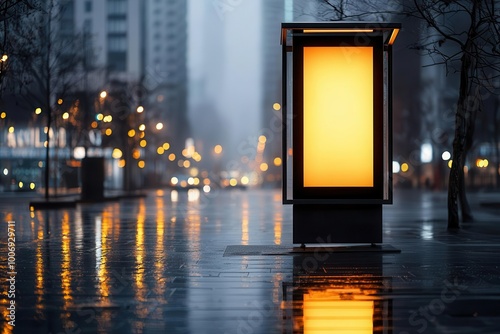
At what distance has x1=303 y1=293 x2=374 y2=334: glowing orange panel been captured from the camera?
9.15 m

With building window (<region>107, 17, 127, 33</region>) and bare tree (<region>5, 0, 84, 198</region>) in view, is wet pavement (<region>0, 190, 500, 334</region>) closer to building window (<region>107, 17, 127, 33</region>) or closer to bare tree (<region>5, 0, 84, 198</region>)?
bare tree (<region>5, 0, 84, 198</region>)

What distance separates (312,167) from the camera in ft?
57.3

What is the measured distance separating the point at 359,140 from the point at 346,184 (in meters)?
0.92

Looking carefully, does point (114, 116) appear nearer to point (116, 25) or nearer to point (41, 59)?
point (41, 59)

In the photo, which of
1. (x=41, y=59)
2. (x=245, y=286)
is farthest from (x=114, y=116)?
(x=245, y=286)

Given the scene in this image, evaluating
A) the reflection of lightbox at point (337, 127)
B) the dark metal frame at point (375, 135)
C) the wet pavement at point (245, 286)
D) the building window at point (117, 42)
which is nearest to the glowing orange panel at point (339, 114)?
the reflection of lightbox at point (337, 127)

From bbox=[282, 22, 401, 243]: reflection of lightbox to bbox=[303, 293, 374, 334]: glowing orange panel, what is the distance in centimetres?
598

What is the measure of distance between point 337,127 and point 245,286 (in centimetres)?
595

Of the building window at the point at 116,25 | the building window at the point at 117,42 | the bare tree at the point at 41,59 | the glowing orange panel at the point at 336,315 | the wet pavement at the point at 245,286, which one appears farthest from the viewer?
the building window at the point at 117,42

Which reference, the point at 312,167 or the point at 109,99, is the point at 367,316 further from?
the point at 109,99

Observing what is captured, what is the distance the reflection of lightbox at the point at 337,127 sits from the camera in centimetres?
1741

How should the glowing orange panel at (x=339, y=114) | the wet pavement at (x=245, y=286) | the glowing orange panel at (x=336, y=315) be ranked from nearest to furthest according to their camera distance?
the glowing orange panel at (x=336, y=315) < the wet pavement at (x=245, y=286) < the glowing orange panel at (x=339, y=114)

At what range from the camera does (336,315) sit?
10.0 m

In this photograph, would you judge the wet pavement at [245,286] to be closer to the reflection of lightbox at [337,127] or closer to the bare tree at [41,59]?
the reflection of lightbox at [337,127]
